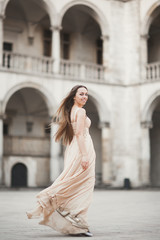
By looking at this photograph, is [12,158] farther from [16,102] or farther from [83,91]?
[83,91]

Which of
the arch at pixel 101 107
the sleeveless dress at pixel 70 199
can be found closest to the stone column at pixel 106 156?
the arch at pixel 101 107

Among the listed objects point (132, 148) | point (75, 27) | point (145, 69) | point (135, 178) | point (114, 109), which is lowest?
point (135, 178)

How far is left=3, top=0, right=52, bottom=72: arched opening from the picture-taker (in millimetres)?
23703

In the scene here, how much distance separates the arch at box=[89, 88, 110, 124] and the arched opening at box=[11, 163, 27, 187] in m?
4.64

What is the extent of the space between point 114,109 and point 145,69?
2.52 metres

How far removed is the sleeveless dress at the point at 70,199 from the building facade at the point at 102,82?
636 inches

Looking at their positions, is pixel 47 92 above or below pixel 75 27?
below

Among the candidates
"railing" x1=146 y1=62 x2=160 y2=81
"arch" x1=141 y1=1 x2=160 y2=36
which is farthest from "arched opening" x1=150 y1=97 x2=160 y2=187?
"arch" x1=141 y1=1 x2=160 y2=36

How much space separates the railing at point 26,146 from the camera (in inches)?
918

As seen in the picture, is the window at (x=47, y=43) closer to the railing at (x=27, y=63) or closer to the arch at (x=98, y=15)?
the arch at (x=98, y=15)

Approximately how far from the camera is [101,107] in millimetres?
23266

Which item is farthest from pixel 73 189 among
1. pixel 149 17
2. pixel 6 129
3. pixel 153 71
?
pixel 6 129

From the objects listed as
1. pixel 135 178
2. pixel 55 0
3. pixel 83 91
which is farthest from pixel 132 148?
pixel 83 91

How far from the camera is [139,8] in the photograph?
2397 centimetres
